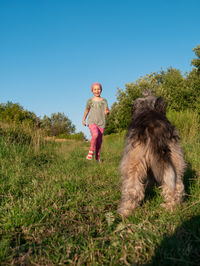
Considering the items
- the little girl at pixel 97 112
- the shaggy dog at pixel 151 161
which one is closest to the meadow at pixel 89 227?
the shaggy dog at pixel 151 161

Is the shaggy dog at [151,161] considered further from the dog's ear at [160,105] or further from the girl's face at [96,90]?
the girl's face at [96,90]

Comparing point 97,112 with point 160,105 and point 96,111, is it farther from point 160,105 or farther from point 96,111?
point 160,105

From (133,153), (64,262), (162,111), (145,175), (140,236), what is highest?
(162,111)

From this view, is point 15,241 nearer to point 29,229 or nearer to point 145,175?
point 29,229

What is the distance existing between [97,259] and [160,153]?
148 cm

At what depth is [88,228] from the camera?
254 cm

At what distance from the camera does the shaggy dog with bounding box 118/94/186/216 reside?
2.84 m

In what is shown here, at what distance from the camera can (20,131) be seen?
974cm

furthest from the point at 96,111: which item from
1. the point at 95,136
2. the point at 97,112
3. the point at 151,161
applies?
the point at 151,161

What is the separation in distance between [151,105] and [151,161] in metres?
1.05

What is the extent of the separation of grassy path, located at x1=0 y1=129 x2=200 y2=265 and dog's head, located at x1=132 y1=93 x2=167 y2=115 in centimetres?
138

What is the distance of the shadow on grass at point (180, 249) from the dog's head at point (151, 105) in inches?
72.9

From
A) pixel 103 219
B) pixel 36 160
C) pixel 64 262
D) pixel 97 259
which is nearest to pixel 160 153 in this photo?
pixel 103 219

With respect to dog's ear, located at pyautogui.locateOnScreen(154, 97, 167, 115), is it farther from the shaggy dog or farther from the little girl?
the little girl
